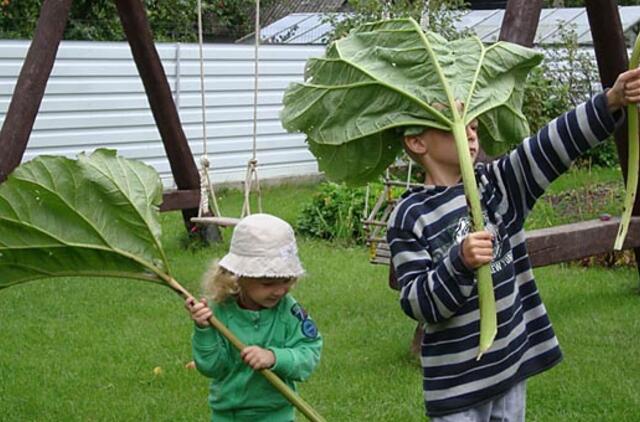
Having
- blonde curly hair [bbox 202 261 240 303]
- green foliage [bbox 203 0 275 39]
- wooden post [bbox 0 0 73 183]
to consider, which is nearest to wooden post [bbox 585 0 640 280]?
wooden post [bbox 0 0 73 183]

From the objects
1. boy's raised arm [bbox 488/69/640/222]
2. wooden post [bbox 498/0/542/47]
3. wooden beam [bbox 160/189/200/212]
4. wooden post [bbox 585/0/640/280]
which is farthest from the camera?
wooden beam [bbox 160/189/200/212]

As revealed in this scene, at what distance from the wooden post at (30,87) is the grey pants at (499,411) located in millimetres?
3412

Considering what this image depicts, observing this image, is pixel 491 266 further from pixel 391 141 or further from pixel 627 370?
pixel 627 370

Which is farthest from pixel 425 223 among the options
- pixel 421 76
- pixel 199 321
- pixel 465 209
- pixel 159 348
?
pixel 159 348

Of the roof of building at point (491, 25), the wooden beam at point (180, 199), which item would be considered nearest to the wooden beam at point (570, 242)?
the wooden beam at point (180, 199)

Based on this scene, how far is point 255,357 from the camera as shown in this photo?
321cm

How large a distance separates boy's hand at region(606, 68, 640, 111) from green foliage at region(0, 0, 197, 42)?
11.8 m

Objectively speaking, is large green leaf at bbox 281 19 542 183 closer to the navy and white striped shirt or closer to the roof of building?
the navy and white striped shirt

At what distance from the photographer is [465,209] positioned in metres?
3.11

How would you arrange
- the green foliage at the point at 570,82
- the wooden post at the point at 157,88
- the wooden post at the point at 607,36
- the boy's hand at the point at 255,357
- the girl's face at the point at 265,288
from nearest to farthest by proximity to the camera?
1. the boy's hand at the point at 255,357
2. the girl's face at the point at 265,288
3. the wooden post at the point at 607,36
4. the wooden post at the point at 157,88
5. the green foliage at the point at 570,82

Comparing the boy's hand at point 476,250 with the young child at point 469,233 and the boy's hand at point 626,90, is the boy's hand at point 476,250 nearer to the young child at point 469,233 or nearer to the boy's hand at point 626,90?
the young child at point 469,233

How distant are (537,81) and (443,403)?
10.6 meters

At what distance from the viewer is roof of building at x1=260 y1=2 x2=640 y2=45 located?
19500 mm

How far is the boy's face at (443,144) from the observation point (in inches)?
121
